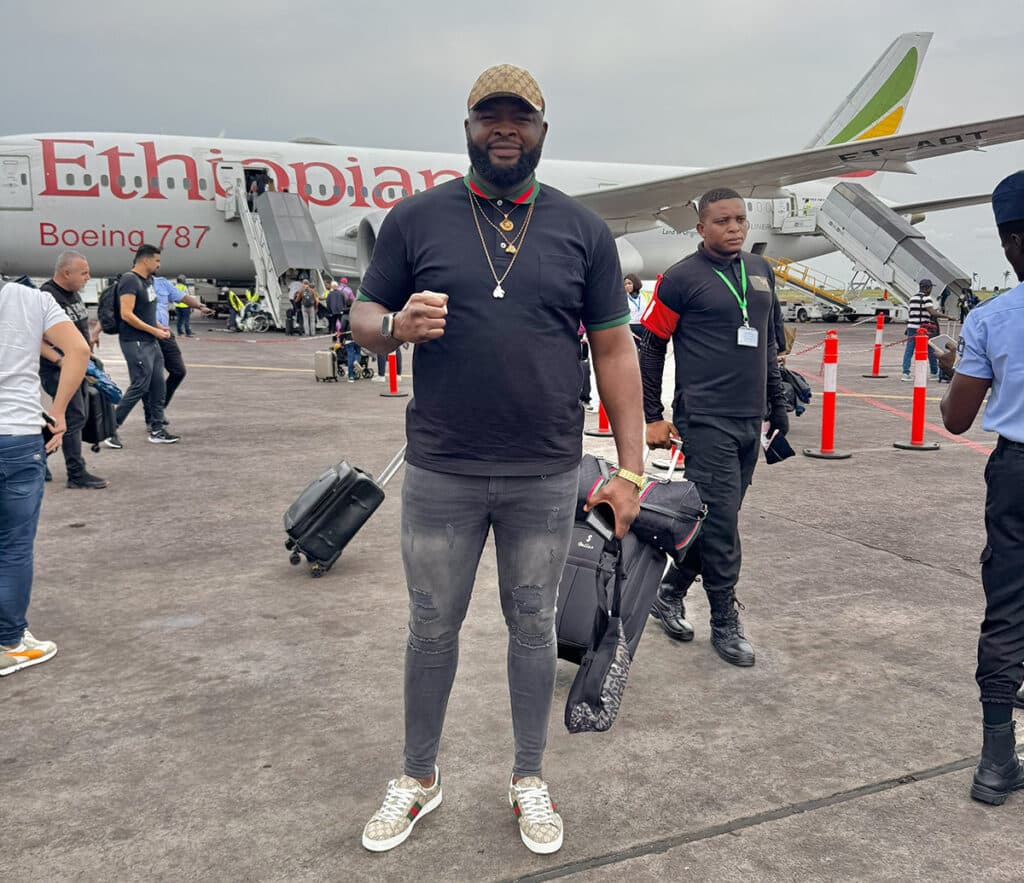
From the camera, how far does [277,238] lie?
69.5 feet

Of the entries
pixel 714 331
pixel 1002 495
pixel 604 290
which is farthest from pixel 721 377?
pixel 604 290

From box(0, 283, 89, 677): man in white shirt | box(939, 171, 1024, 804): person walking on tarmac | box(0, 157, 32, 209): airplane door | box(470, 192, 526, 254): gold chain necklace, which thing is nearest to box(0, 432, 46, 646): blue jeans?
box(0, 283, 89, 677): man in white shirt

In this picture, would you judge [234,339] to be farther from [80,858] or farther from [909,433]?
[80,858]

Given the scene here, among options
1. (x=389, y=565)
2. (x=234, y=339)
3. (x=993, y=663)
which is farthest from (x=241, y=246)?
(x=993, y=663)

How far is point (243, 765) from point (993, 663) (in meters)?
2.47

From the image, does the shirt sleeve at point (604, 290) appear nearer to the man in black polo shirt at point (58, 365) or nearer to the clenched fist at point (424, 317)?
→ the clenched fist at point (424, 317)

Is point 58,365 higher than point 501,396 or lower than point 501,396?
lower

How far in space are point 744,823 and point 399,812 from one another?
3.39 feet

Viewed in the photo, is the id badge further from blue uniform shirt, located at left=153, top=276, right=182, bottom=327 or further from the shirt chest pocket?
Result: blue uniform shirt, located at left=153, top=276, right=182, bottom=327

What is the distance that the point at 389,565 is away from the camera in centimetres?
505

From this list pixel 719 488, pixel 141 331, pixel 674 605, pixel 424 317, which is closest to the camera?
pixel 424 317

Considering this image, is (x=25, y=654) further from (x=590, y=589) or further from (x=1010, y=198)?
(x=1010, y=198)

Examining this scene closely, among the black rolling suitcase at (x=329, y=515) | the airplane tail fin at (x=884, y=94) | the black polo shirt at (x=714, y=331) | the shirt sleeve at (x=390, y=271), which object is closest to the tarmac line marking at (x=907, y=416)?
the black polo shirt at (x=714, y=331)

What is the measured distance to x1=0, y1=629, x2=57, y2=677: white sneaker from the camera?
3584 millimetres
